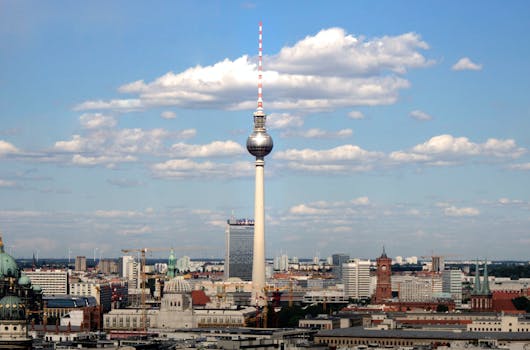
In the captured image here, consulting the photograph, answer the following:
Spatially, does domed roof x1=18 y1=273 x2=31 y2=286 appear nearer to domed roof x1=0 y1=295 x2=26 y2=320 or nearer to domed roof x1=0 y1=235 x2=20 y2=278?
domed roof x1=0 y1=235 x2=20 y2=278

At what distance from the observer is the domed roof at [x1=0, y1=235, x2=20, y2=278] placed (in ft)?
616

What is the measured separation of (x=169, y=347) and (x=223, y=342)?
17.6ft

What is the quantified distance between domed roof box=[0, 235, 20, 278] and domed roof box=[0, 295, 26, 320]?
214ft

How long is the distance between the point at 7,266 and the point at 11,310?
2743 inches

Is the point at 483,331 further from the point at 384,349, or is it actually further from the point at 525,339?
the point at 384,349

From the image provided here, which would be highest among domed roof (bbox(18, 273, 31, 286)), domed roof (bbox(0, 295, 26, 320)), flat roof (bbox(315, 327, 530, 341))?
domed roof (bbox(18, 273, 31, 286))

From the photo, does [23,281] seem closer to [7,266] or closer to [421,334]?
[7,266]

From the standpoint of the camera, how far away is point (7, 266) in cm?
18888

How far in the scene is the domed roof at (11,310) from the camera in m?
119

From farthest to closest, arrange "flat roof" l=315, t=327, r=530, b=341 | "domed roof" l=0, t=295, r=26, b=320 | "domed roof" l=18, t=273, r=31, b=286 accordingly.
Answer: "domed roof" l=18, t=273, r=31, b=286 < "flat roof" l=315, t=327, r=530, b=341 < "domed roof" l=0, t=295, r=26, b=320

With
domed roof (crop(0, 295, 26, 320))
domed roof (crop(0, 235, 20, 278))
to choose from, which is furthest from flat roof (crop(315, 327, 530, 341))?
domed roof (crop(0, 295, 26, 320))

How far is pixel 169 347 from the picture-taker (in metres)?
144

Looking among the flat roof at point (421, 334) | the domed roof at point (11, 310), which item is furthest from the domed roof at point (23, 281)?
the domed roof at point (11, 310)

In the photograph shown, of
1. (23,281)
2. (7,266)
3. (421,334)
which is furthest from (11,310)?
(23,281)
